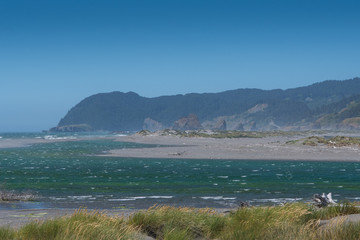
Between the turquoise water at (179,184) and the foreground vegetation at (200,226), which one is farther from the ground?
the foreground vegetation at (200,226)

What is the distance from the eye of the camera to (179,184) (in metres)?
33.3

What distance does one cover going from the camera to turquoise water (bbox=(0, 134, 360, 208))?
2564 centimetres

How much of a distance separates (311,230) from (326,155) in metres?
49.3

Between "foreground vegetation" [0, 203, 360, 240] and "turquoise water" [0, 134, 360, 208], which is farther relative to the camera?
"turquoise water" [0, 134, 360, 208]

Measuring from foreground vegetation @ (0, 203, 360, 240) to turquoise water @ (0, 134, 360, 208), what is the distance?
31.6ft

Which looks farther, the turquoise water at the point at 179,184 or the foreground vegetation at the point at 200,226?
the turquoise water at the point at 179,184

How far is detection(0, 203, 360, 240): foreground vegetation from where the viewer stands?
37.1 ft

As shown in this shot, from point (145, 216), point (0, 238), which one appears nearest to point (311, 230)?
point (145, 216)

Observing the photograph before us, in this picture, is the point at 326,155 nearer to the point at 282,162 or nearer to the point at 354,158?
the point at 354,158

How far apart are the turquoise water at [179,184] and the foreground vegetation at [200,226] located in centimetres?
962

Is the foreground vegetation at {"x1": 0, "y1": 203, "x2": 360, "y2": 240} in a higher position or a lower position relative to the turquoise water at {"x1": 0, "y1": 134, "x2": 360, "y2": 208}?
higher

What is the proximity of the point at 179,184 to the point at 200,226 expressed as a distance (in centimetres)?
1986

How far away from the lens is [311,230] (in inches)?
489

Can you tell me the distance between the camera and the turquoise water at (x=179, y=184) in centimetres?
2564
